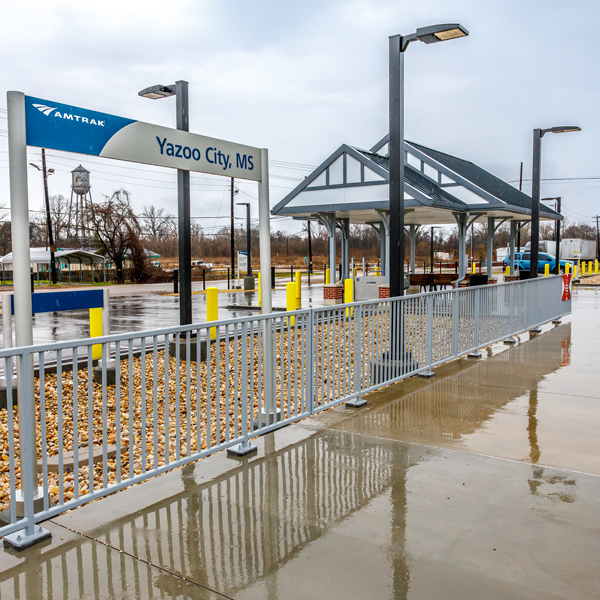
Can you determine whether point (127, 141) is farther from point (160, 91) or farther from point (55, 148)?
point (160, 91)

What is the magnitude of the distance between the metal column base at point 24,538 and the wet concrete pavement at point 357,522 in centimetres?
6

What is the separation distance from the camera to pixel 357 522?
3717 mm

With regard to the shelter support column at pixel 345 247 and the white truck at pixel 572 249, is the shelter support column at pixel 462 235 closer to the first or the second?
the shelter support column at pixel 345 247

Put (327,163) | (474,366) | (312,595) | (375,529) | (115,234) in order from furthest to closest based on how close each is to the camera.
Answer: (115,234), (327,163), (474,366), (375,529), (312,595)

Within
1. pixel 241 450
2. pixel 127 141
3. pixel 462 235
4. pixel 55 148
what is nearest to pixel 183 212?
pixel 127 141

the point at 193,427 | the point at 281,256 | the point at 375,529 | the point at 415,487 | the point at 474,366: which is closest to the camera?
the point at 375,529

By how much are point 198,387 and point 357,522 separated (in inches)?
61.4

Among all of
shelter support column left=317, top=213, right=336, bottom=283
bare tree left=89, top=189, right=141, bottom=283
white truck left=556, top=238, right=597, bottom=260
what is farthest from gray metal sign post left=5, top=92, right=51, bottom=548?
white truck left=556, top=238, right=597, bottom=260

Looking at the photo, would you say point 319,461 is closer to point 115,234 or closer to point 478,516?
point 478,516

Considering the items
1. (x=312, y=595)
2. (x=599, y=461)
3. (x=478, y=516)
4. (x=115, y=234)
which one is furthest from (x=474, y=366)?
(x=115, y=234)

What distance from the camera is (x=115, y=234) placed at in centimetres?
4475

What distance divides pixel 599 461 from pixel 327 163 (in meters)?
15.4

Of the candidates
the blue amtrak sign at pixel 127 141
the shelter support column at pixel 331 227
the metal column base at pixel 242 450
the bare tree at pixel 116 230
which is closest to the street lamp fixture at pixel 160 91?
the blue amtrak sign at pixel 127 141

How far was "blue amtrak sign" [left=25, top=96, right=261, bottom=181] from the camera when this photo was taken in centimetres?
386
